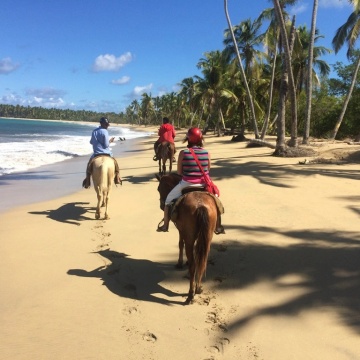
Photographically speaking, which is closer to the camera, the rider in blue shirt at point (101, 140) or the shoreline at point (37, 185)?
the rider in blue shirt at point (101, 140)

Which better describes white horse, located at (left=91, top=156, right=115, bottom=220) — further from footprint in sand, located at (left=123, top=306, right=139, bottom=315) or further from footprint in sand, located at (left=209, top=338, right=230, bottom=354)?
footprint in sand, located at (left=209, top=338, right=230, bottom=354)

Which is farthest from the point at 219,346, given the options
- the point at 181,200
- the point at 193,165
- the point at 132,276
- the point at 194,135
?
the point at 194,135

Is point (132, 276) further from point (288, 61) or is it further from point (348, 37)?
point (348, 37)

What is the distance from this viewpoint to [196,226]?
372cm

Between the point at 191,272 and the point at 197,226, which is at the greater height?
the point at 197,226

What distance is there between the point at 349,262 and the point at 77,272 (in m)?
3.96

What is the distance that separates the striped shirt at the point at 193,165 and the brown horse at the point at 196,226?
0.26 meters

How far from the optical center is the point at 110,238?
604cm

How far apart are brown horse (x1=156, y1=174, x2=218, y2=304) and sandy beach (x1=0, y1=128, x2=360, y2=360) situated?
1.41 ft

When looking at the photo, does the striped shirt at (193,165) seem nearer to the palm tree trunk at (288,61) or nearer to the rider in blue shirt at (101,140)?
the rider in blue shirt at (101,140)

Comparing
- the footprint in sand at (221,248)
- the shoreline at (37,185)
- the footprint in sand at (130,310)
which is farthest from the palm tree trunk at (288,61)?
the footprint in sand at (130,310)

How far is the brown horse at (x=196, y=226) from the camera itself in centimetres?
368

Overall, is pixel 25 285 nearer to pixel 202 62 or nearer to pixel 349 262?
pixel 349 262

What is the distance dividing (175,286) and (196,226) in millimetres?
1126
